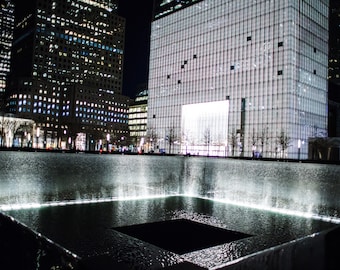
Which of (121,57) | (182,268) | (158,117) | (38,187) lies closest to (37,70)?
(121,57)

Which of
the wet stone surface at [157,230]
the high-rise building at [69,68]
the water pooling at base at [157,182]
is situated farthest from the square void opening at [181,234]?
the high-rise building at [69,68]

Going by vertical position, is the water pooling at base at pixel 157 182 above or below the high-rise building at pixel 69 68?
below

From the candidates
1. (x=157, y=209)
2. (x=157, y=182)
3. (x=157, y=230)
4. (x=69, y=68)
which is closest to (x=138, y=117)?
(x=69, y=68)

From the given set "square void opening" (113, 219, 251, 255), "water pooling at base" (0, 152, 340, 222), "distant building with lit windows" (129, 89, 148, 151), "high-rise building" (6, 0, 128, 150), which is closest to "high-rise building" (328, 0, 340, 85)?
"distant building with lit windows" (129, 89, 148, 151)

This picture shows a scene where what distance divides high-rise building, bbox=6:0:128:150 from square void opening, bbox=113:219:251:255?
126828 mm

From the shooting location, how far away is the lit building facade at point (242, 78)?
8031cm

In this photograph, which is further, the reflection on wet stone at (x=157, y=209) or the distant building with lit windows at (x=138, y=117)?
the distant building with lit windows at (x=138, y=117)

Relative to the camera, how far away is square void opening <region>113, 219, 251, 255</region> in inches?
358

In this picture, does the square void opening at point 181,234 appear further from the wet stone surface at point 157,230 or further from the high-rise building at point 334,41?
the high-rise building at point 334,41

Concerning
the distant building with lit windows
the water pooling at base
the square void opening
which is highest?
the distant building with lit windows

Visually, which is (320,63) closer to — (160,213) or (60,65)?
(160,213)

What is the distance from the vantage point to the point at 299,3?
81750 millimetres

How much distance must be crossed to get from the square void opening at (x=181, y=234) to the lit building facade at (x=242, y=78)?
2649 inches

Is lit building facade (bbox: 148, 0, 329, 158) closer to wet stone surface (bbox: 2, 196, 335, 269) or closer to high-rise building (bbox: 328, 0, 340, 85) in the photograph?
wet stone surface (bbox: 2, 196, 335, 269)
